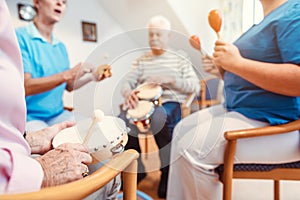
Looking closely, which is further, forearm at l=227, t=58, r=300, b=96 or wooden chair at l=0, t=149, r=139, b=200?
forearm at l=227, t=58, r=300, b=96

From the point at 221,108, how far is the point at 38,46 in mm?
882

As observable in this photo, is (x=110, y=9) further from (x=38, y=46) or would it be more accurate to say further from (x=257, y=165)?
(x=257, y=165)

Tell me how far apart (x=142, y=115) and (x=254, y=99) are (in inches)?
12.9

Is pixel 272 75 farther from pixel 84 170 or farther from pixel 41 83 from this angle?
pixel 41 83

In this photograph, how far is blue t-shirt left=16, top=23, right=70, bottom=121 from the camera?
1165mm

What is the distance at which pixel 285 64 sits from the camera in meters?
0.65

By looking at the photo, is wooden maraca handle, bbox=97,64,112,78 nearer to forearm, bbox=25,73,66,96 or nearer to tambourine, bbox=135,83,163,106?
tambourine, bbox=135,83,163,106

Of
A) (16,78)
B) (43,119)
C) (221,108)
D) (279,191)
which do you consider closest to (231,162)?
(221,108)

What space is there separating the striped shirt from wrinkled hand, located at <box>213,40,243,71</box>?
0.10 meters

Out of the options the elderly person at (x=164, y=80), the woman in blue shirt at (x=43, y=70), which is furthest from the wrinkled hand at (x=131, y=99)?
the woman in blue shirt at (x=43, y=70)

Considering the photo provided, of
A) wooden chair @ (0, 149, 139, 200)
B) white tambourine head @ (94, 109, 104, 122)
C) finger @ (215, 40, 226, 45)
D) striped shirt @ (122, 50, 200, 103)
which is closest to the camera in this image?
wooden chair @ (0, 149, 139, 200)

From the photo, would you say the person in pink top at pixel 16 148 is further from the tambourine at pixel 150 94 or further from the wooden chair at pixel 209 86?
the wooden chair at pixel 209 86

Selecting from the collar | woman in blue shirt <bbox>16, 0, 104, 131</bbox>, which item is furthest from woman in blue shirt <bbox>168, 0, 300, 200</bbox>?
the collar

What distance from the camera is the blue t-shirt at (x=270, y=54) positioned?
0.64 m
